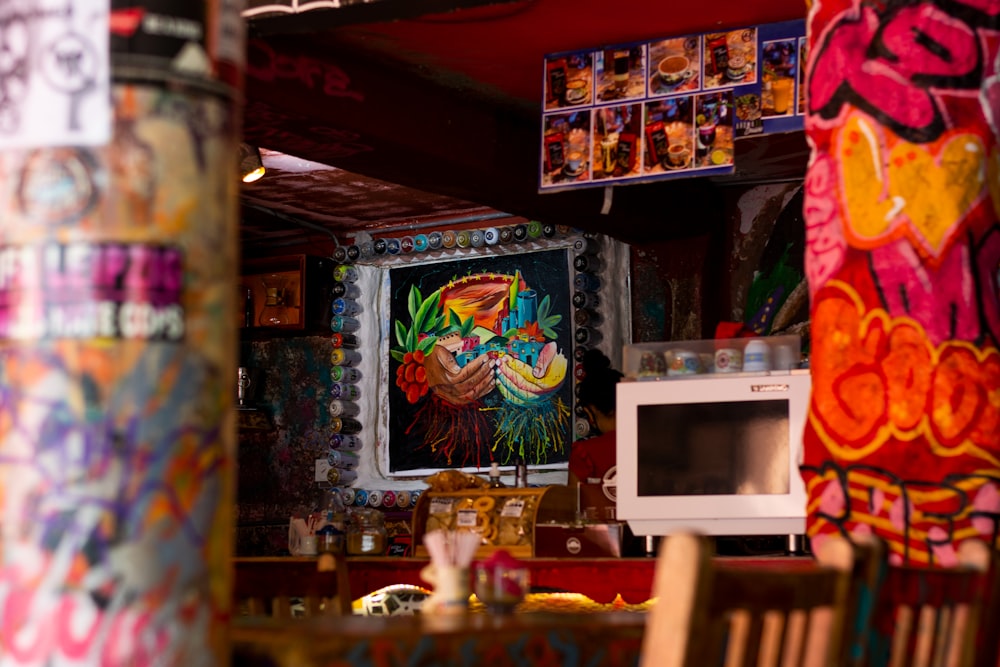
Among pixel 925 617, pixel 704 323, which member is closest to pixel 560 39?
pixel 704 323

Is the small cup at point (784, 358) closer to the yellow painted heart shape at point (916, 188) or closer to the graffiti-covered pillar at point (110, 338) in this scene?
the yellow painted heart shape at point (916, 188)

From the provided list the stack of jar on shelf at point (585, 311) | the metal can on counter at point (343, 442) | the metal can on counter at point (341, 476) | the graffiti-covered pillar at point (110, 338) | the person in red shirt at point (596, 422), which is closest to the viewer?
the graffiti-covered pillar at point (110, 338)

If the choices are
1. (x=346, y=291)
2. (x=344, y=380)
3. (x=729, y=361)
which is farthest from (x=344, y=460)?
(x=729, y=361)

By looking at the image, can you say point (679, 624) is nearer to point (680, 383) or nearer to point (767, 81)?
point (680, 383)

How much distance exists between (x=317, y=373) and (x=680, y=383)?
15.0ft

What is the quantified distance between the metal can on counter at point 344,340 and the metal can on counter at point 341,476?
31.2 inches

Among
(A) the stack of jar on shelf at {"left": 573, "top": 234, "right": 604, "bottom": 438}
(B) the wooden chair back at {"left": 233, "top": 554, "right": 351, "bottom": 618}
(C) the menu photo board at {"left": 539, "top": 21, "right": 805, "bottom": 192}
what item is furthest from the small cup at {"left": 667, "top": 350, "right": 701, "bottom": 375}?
(A) the stack of jar on shelf at {"left": 573, "top": 234, "right": 604, "bottom": 438}

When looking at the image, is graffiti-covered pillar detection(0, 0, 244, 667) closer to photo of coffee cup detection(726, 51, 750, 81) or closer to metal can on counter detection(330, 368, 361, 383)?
photo of coffee cup detection(726, 51, 750, 81)

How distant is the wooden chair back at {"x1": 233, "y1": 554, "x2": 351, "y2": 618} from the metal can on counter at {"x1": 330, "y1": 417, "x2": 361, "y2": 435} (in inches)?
234

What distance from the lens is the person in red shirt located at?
6.54 meters

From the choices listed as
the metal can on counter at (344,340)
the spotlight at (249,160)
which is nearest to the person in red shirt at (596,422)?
the metal can on counter at (344,340)

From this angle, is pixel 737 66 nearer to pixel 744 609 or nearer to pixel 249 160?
pixel 249 160

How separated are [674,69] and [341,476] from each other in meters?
4.42

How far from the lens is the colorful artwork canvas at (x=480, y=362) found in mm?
8195
